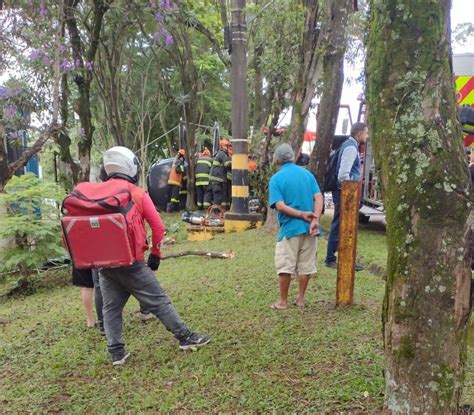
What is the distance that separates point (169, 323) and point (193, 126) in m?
10.4

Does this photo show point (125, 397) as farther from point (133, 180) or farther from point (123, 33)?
point (123, 33)

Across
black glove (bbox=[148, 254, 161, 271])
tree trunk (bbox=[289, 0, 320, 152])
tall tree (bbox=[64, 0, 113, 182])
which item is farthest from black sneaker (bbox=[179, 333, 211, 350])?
tall tree (bbox=[64, 0, 113, 182])

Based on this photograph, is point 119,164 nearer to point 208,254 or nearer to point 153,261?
point 153,261

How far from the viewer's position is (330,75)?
8242 millimetres

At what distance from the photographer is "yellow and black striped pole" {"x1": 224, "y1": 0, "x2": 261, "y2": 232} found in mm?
9211

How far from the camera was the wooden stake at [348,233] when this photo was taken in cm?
445

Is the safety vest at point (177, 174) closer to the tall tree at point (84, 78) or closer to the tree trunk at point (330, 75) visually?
the tall tree at point (84, 78)

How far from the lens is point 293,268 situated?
4648 mm

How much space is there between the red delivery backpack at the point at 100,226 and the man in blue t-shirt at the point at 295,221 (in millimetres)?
1547

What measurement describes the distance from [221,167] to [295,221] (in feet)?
21.7

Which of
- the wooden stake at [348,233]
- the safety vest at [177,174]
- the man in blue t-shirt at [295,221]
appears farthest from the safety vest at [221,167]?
the wooden stake at [348,233]

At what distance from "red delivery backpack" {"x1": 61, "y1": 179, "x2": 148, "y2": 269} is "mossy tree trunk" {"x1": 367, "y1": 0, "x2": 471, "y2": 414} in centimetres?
197

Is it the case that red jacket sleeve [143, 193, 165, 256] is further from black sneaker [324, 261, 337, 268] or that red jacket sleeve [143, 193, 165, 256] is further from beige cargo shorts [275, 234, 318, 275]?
black sneaker [324, 261, 337, 268]

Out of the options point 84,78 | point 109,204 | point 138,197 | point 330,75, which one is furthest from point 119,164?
point 84,78
